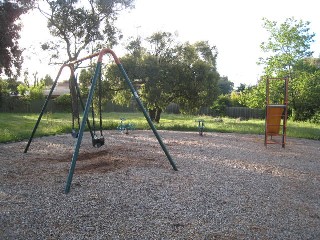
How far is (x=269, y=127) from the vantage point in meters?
10.1

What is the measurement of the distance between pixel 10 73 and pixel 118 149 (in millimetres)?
5938

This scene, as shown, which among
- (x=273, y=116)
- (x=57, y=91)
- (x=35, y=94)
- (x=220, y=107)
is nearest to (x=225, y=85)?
(x=220, y=107)

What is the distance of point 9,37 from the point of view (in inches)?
392

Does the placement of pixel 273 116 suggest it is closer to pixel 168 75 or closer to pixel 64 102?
pixel 168 75

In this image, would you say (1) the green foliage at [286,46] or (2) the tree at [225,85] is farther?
(2) the tree at [225,85]

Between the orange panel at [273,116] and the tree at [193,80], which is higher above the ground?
the tree at [193,80]

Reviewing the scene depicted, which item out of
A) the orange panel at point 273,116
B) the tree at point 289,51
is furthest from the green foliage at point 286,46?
the orange panel at point 273,116

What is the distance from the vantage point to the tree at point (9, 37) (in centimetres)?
984

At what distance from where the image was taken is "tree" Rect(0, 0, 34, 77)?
32.3ft

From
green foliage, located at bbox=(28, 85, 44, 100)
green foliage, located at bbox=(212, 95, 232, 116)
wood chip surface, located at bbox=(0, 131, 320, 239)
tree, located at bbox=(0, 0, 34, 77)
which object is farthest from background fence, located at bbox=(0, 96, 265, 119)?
wood chip surface, located at bbox=(0, 131, 320, 239)

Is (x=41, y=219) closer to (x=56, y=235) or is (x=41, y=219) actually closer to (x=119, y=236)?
(x=56, y=235)

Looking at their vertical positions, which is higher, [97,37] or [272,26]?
[272,26]

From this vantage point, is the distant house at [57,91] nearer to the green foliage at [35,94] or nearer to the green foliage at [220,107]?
the green foliage at [35,94]

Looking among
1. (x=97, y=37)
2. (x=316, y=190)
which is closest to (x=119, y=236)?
(x=316, y=190)
